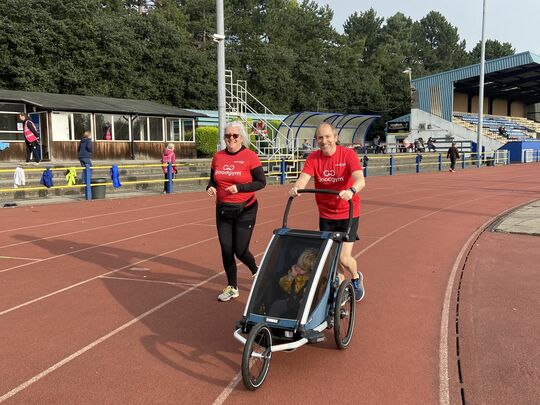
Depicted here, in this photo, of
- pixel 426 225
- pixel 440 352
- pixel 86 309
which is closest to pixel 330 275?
pixel 440 352

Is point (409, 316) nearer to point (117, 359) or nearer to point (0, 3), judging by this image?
point (117, 359)

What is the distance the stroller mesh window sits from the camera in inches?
149

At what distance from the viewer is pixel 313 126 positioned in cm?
2575

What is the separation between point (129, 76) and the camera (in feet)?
137

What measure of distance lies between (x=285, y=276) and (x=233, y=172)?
162 centimetres

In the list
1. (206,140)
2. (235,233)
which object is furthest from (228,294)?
(206,140)

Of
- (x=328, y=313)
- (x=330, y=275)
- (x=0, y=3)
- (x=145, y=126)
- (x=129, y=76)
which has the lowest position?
(x=328, y=313)

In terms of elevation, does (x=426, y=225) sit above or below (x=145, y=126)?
below

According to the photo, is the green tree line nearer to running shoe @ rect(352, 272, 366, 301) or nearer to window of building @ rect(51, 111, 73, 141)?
window of building @ rect(51, 111, 73, 141)

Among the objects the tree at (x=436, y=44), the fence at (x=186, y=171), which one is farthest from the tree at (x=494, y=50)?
the fence at (x=186, y=171)

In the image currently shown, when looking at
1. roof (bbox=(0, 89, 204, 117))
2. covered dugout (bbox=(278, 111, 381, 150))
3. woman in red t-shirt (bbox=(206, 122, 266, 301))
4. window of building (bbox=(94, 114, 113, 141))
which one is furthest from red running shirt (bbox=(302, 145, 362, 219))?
window of building (bbox=(94, 114, 113, 141))

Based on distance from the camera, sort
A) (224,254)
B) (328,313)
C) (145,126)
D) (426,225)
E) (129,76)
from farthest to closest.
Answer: (129,76) → (145,126) → (426,225) → (224,254) → (328,313)

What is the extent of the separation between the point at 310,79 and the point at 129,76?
23997 millimetres

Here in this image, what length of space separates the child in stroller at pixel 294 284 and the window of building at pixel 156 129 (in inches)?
957
